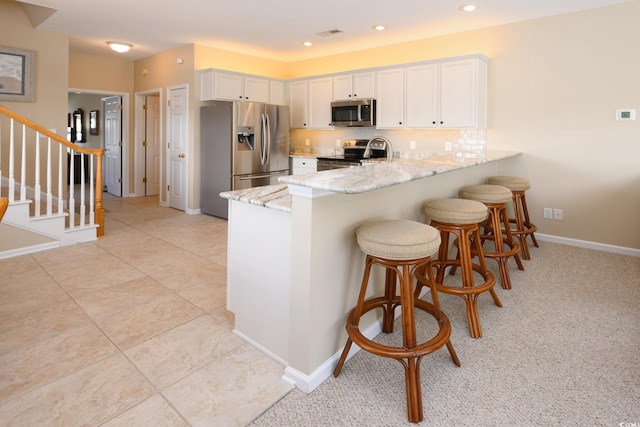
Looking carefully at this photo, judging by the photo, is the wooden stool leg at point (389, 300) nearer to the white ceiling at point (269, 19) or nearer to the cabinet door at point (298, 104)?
the white ceiling at point (269, 19)

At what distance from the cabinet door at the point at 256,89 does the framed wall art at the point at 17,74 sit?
276cm

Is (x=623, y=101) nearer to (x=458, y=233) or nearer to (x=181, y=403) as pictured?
(x=458, y=233)

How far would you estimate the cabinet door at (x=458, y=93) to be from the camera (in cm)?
441

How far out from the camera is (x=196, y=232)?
4.74 metres

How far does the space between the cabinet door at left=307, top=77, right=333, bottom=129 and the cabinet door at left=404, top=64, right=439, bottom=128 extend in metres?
1.36

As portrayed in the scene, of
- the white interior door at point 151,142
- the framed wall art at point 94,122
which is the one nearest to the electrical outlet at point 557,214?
the white interior door at point 151,142

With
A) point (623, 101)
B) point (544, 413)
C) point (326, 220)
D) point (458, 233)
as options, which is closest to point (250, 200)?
point (326, 220)

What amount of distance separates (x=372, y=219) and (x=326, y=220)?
44cm

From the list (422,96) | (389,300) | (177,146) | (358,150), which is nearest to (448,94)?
(422,96)

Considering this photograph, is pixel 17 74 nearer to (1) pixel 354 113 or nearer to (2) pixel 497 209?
(1) pixel 354 113

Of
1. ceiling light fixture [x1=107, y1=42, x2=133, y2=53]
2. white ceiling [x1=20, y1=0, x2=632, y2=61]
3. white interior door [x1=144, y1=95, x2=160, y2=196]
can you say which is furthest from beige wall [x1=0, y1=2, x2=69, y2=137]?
white interior door [x1=144, y1=95, x2=160, y2=196]

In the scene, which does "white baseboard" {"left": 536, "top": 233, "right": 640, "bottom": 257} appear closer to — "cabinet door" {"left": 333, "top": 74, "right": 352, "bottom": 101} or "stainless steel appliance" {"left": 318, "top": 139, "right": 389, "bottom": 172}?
"stainless steel appliance" {"left": 318, "top": 139, "right": 389, "bottom": 172}

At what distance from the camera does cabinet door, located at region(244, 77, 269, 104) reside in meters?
5.87

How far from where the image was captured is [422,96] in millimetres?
4812
